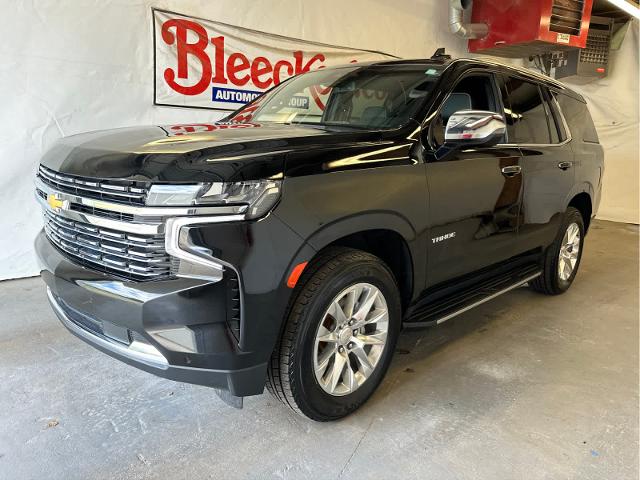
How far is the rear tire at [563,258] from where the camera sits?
3863 mm

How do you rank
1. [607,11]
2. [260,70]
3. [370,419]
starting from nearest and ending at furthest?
[370,419], [260,70], [607,11]

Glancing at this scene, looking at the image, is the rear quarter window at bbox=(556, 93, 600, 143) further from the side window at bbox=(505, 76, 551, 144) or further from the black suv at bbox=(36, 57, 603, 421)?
the black suv at bbox=(36, 57, 603, 421)

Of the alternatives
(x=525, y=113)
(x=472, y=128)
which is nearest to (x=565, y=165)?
(x=525, y=113)

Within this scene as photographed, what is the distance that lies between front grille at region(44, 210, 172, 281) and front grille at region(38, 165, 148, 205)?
0.40 feet

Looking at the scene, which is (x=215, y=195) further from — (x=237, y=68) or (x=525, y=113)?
(x=237, y=68)

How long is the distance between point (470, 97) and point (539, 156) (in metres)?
0.71

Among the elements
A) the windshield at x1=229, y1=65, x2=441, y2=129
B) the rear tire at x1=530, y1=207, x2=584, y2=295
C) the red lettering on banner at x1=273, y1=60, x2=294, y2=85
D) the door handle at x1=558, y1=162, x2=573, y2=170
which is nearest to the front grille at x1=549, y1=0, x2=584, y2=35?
the red lettering on banner at x1=273, y1=60, x2=294, y2=85

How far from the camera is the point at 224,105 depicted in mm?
5062

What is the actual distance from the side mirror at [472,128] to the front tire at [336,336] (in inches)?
28.7

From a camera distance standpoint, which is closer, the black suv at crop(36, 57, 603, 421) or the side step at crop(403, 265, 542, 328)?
the black suv at crop(36, 57, 603, 421)

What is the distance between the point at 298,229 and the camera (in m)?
1.81

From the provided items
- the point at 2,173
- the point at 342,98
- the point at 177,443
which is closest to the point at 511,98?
the point at 342,98

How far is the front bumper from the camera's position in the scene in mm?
1672

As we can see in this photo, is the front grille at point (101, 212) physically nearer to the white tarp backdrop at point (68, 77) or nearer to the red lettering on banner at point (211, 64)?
the white tarp backdrop at point (68, 77)
